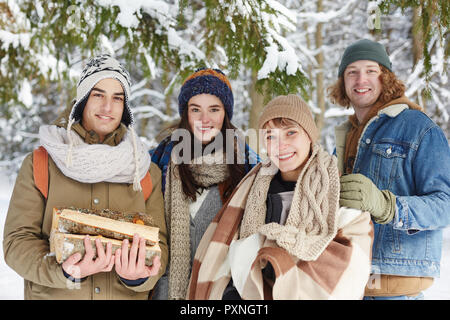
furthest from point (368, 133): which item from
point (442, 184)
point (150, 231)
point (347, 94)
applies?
point (150, 231)

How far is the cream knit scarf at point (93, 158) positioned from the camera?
2.03 metres

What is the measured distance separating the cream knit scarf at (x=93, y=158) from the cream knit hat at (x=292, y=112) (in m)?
0.73

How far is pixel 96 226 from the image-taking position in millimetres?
1790

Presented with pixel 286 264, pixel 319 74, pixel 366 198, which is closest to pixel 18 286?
pixel 286 264

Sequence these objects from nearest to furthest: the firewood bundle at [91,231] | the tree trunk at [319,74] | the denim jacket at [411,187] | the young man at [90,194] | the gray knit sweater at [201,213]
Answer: the firewood bundle at [91,231] → the young man at [90,194] → the denim jacket at [411,187] → the gray knit sweater at [201,213] → the tree trunk at [319,74]

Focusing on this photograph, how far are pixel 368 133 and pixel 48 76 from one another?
3.80 meters

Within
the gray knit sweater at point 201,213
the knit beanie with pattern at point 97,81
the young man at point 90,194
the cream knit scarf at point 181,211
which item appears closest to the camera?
the young man at point 90,194

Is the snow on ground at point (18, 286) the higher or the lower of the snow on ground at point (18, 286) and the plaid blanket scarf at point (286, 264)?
the lower

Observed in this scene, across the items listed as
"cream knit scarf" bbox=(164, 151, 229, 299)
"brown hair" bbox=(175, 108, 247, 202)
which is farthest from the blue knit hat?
"cream knit scarf" bbox=(164, 151, 229, 299)

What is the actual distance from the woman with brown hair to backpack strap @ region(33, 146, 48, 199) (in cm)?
73

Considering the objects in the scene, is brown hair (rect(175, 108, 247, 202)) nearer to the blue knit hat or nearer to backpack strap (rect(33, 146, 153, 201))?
the blue knit hat

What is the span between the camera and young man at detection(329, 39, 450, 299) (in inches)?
76.6

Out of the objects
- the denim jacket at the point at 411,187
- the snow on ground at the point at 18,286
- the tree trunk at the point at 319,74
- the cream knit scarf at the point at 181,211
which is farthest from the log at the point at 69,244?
the tree trunk at the point at 319,74

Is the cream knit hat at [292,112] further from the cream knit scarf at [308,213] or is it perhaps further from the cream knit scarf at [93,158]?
the cream knit scarf at [93,158]
